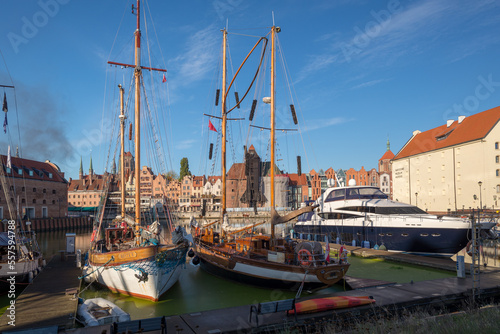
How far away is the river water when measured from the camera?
1591cm

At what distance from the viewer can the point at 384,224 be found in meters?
29.1

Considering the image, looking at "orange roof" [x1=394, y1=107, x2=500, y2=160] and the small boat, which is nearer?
the small boat

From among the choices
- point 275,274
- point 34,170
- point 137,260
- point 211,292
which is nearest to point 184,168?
point 34,170

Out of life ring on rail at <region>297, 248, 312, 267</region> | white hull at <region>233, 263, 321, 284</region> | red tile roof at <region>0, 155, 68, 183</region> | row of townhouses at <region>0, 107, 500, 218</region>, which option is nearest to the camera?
white hull at <region>233, 263, 321, 284</region>

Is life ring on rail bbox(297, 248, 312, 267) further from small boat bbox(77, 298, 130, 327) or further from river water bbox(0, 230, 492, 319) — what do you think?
small boat bbox(77, 298, 130, 327)

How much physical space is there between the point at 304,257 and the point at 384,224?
1480cm

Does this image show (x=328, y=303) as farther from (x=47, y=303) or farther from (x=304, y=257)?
(x=47, y=303)

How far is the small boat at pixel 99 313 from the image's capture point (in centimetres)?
1296

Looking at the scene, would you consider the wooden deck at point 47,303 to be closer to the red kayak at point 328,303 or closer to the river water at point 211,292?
the river water at point 211,292

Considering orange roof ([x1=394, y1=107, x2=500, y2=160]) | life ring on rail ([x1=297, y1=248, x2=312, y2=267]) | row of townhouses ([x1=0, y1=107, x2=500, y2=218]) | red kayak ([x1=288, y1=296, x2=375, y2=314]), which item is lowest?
red kayak ([x1=288, y1=296, x2=375, y2=314])

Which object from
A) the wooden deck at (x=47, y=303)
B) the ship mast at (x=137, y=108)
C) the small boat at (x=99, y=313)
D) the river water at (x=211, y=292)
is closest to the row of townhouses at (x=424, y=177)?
the ship mast at (x=137, y=108)

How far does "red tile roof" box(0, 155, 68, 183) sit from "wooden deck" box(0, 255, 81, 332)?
59.4m

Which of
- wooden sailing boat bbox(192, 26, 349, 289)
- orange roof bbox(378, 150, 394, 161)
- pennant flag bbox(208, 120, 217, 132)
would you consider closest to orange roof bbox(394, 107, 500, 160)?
pennant flag bbox(208, 120, 217, 132)

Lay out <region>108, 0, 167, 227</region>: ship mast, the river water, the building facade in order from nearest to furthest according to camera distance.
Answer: the river water
<region>108, 0, 167, 227</region>: ship mast
the building facade
